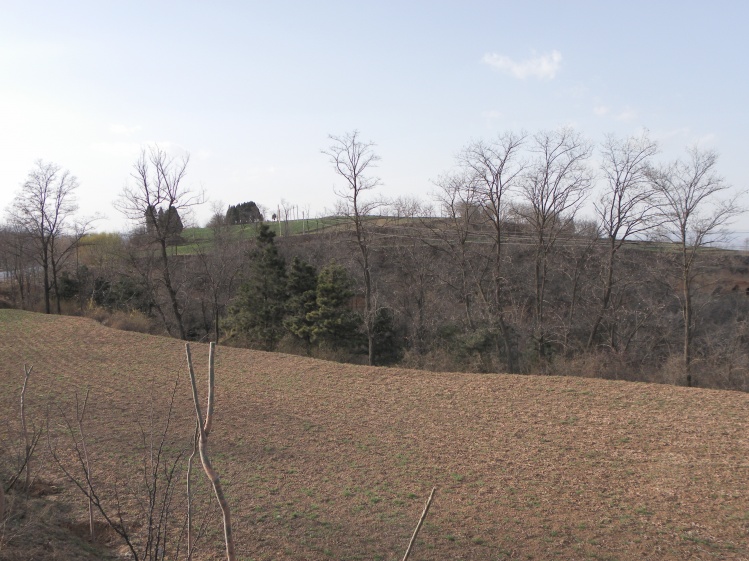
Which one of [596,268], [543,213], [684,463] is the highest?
[543,213]

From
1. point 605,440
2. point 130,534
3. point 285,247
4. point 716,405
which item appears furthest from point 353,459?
point 285,247

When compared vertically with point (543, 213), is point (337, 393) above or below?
below

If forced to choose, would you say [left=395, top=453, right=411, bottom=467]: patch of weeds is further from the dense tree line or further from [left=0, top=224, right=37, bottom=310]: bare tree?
[left=0, top=224, right=37, bottom=310]: bare tree

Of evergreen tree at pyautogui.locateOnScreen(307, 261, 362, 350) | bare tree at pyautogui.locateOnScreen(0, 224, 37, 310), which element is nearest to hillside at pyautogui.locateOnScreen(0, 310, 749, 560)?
evergreen tree at pyautogui.locateOnScreen(307, 261, 362, 350)

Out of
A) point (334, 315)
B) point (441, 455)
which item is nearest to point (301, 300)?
point (334, 315)

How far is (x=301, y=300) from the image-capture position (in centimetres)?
2230

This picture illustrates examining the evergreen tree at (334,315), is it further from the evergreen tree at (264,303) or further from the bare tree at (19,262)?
the bare tree at (19,262)

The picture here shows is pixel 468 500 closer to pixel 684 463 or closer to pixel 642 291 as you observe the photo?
pixel 684 463

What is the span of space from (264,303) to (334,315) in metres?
3.90

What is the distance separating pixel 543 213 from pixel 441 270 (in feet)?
38.8

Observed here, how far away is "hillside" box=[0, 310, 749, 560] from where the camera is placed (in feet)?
19.6

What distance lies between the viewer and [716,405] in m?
10.6

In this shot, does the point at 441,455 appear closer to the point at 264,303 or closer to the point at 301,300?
the point at 301,300

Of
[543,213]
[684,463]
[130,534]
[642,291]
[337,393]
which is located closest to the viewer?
[130,534]
